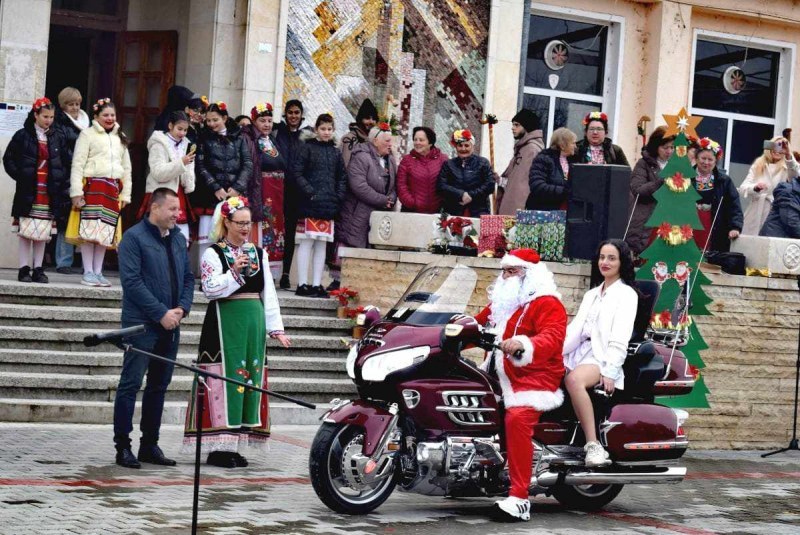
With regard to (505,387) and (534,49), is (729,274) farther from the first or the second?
(534,49)

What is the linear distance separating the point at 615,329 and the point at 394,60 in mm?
9877

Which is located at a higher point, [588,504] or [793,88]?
[793,88]

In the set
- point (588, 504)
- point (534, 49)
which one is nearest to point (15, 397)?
point (588, 504)

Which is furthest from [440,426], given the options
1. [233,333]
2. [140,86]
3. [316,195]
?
[140,86]

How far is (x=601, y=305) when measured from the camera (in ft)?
33.7

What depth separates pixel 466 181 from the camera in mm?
16031

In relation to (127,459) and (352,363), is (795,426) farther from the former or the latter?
(127,459)

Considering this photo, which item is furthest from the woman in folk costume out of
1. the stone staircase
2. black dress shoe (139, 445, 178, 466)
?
the stone staircase

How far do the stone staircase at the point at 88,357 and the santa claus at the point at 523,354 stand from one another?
4164 millimetres

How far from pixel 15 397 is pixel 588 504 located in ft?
17.0

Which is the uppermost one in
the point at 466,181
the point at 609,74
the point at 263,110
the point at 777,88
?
the point at 777,88

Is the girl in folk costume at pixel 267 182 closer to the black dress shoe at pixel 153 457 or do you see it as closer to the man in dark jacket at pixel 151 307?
the man in dark jacket at pixel 151 307

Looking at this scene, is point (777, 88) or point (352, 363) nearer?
point (352, 363)

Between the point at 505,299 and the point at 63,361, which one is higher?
the point at 505,299
